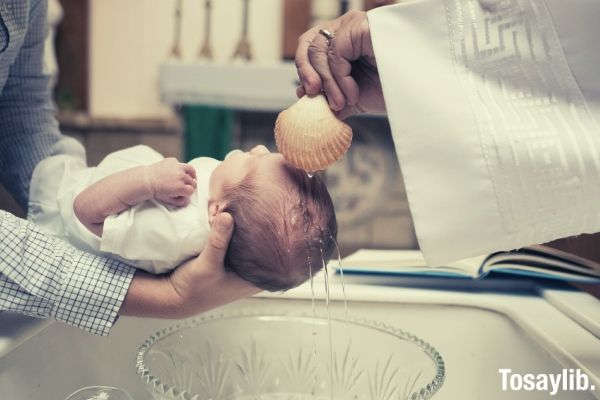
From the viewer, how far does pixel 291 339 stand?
730mm

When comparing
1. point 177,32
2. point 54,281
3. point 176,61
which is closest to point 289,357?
point 54,281

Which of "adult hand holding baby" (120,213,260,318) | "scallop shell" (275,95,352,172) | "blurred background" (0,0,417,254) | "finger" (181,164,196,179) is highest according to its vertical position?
"scallop shell" (275,95,352,172)

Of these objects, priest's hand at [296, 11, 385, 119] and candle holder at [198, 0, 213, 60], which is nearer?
priest's hand at [296, 11, 385, 119]

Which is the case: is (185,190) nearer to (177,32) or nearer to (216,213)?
(216,213)

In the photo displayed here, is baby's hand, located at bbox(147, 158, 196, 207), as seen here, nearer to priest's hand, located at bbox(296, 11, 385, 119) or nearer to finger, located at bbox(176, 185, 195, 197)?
finger, located at bbox(176, 185, 195, 197)

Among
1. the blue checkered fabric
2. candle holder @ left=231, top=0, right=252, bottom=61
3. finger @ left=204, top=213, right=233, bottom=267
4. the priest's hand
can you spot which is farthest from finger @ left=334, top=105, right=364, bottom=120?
candle holder @ left=231, top=0, right=252, bottom=61

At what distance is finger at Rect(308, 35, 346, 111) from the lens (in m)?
0.61

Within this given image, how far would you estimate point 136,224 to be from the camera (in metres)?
0.69

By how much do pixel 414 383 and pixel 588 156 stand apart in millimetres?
250

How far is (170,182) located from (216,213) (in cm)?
6

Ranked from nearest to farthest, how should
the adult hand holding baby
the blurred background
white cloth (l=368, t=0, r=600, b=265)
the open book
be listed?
white cloth (l=368, t=0, r=600, b=265)
the adult hand holding baby
the open book
the blurred background

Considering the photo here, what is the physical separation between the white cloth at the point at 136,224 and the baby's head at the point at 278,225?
40 mm

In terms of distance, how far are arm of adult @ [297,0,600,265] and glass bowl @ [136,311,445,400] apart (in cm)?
15

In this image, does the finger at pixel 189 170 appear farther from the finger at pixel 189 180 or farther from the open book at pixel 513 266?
the open book at pixel 513 266
